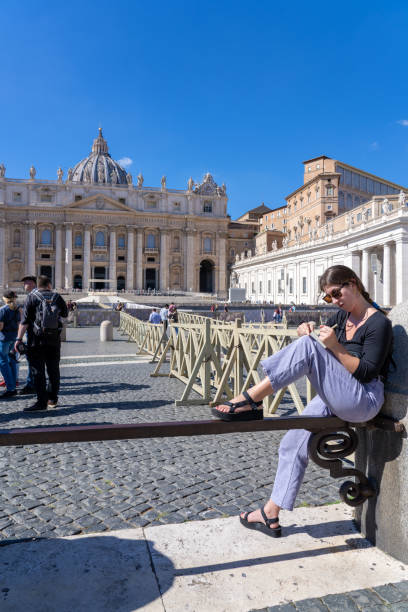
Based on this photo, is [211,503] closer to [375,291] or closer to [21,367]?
[21,367]

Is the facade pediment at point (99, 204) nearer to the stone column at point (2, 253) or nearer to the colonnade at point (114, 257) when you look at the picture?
the colonnade at point (114, 257)

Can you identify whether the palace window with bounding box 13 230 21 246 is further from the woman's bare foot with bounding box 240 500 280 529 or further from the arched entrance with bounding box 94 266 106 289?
the woman's bare foot with bounding box 240 500 280 529

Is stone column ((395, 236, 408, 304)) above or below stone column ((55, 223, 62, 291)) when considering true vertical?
below

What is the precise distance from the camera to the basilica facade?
6312cm

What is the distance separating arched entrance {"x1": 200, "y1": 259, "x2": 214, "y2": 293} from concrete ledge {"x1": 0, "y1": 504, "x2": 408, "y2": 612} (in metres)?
68.9

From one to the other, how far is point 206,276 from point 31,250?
2834 cm

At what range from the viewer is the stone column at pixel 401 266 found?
29.3 metres

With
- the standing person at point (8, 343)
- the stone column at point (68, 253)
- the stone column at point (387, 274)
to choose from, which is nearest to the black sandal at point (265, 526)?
the standing person at point (8, 343)

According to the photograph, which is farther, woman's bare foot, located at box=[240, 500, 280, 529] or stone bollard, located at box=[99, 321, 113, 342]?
stone bollard, located at box=[99, 321, 113, 342]

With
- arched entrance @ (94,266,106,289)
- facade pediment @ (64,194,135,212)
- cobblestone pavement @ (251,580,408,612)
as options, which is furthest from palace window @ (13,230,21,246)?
cobblestone pavement @ (251,580,408,612)

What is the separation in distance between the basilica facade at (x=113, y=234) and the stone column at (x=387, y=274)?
3581 centimetres

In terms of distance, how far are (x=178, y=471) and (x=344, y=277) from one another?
218 centimetres

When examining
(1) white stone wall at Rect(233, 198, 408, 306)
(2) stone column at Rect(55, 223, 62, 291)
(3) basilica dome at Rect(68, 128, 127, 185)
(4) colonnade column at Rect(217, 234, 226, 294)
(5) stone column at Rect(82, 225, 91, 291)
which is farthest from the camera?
(3) basilica dome at Rect(68, 128, 127, 185)

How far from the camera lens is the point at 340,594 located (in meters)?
1.85
